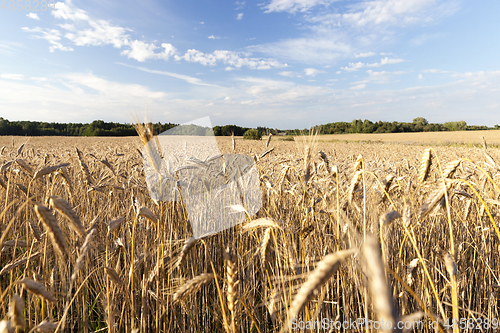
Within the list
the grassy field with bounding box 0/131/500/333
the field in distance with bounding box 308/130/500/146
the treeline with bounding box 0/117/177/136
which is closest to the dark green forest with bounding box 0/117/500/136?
the treeline with bounding box 0/117/177/136

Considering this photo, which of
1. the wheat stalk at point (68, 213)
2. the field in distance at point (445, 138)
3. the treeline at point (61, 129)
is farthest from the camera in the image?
the treeline at point (61, 129)

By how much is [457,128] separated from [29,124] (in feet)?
318

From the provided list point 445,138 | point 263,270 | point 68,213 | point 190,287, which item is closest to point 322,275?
point 190,287

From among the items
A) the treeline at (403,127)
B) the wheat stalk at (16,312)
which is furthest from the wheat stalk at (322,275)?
the treeline at (403,127)

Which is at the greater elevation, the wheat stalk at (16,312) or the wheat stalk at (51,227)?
the wheat stalk at (51,227)

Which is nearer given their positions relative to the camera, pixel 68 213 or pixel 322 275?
pixel 322 275

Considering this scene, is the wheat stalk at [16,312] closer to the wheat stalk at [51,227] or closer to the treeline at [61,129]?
the wheat stalk at [51,227]

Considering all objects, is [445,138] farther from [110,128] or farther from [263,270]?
[110,128]

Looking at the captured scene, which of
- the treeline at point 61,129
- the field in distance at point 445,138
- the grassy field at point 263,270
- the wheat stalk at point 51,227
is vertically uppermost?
the treeline at point 61,129

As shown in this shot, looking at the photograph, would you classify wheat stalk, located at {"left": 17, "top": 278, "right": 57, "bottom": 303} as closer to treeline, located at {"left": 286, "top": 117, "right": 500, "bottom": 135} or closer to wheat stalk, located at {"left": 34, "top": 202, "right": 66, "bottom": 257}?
wheat stalk, located at {"left": 34, "top": 202, "right": 66, "bottom": 257}

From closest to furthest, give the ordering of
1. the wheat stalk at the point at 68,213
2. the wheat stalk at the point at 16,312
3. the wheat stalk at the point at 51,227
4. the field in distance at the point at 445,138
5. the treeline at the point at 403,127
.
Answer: the wheat stalk at the point at 16,312 < the wheat stalk at the point at 51,227 < the wheat stalk at the point at 68,213 < the field in distance at the point at 445,138 < the treeline at the point at 403,127

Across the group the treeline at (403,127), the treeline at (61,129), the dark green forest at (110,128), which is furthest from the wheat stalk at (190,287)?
the treeline at (403,127)

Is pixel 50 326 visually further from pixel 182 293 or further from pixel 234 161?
pixel 234 161

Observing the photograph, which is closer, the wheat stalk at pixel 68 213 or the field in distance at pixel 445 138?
the wheat stalk at pixel 68 213
